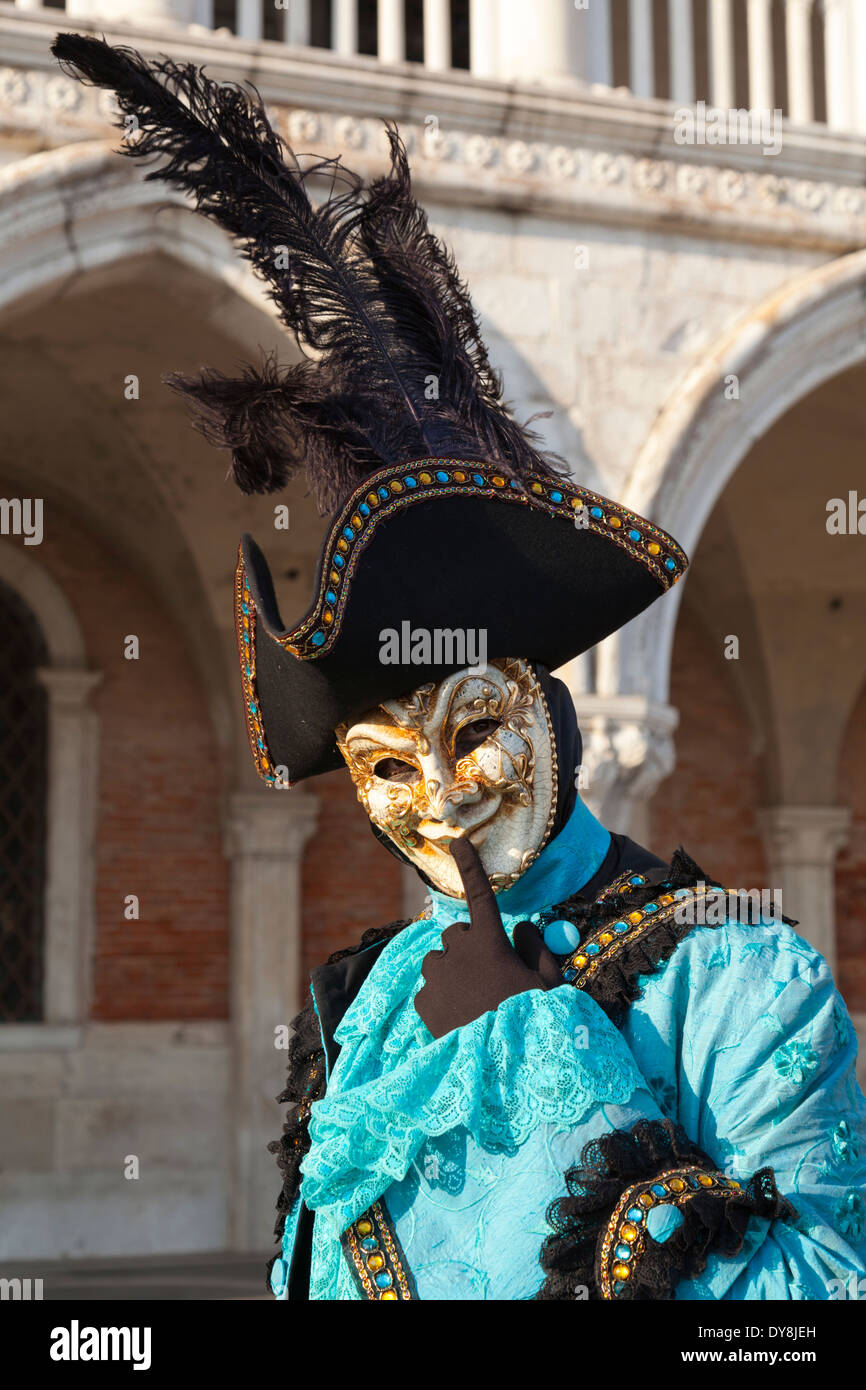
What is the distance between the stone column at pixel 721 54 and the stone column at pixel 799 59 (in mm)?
250

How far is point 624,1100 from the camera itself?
1.43 metres

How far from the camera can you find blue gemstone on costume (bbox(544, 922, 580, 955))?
5.28 ft

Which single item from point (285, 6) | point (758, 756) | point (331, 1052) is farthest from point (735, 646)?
point (331, 1052)

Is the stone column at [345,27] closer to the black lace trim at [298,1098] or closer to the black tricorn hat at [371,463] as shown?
the black tricorn hat at [371,463]

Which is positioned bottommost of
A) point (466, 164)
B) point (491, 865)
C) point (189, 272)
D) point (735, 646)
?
point (491, 865)

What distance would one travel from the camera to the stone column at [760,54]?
6.09 metres

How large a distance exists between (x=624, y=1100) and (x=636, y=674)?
4.16 metres

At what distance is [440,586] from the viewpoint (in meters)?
1.63

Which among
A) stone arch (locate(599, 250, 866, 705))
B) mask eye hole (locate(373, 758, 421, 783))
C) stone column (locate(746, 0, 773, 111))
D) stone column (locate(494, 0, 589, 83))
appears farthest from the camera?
stone column (locate(746, 0, 773, 111))

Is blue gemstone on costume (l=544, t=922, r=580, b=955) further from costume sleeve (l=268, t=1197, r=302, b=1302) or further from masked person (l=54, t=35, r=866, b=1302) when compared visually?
costume sleeve (l=268, t=1197, r=302, b=1302)

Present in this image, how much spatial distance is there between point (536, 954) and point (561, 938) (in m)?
0.06

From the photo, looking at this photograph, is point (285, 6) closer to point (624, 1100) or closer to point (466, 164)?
point (466, 164)
